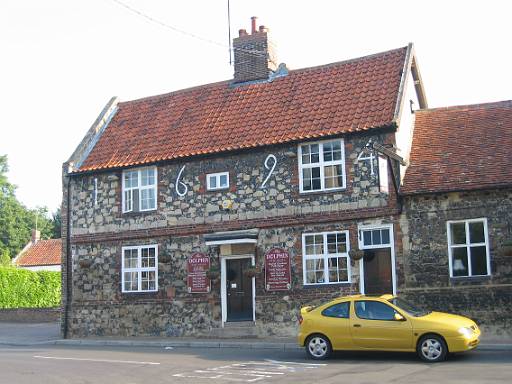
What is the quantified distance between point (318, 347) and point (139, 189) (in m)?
10.8

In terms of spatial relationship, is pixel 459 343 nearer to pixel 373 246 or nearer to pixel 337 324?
pixel 337 324

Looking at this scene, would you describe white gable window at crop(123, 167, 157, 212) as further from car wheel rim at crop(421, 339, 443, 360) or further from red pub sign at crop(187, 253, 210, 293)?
car wheel rim at crop(421, 339, 443, 360)

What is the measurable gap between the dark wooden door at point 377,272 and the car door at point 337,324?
4416 mm

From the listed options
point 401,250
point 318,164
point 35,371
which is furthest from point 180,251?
point 35,371

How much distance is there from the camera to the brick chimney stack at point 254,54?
25172mm

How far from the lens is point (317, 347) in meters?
15.8

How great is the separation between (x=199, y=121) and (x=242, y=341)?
8.34 meters

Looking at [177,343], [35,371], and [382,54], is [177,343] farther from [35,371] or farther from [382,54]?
[382,54]

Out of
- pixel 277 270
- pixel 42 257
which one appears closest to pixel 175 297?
pixel 277 270

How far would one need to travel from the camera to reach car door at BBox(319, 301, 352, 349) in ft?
50.6

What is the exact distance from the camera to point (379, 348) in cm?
1512

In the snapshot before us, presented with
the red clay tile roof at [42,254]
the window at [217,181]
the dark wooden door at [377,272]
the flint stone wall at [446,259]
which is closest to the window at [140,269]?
the window at [217,181]

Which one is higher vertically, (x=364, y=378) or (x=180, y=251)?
(x=180, y=251)

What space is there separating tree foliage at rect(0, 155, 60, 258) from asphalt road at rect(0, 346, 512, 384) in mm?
56920
